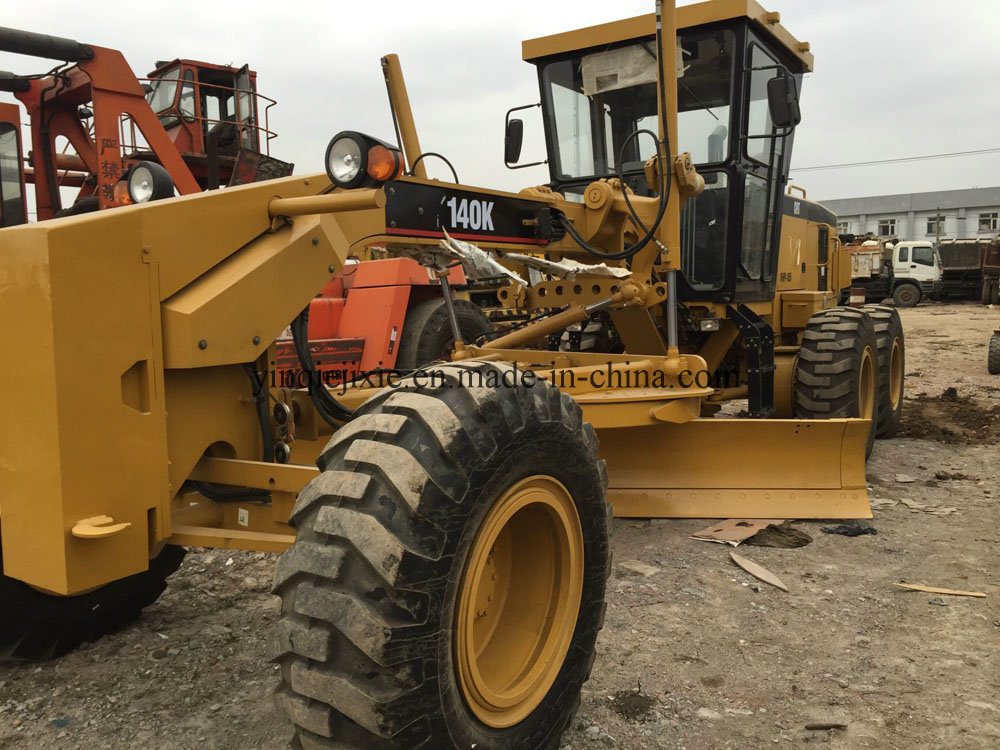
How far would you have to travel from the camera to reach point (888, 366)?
274 inches

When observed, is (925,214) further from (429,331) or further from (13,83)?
(13,83)

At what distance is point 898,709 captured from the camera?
9.39 ft

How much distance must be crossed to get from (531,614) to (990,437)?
662cm

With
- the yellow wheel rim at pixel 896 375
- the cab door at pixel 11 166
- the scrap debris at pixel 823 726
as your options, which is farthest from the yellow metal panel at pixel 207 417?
the cab door at pixel 11 166

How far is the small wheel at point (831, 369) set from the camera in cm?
585

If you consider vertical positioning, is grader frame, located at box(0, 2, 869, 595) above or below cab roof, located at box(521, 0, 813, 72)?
below

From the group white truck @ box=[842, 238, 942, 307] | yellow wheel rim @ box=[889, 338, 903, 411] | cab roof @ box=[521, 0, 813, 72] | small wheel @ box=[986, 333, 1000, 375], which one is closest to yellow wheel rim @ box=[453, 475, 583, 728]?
cab roof @ box=[521, 0, 813, 72]

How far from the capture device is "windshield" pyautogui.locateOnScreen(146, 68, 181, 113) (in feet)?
44.8

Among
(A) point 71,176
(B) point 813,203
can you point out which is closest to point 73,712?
(B) point 813,203

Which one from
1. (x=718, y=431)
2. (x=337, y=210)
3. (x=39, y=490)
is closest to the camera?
(x=39, y=490)

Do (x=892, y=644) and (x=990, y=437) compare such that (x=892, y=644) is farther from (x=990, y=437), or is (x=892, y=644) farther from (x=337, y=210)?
(x=990, y=437)

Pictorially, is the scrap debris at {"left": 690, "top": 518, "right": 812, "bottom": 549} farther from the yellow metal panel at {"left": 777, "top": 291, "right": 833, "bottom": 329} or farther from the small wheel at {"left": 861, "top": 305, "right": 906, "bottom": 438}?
the small wheel at {"left": 861, "top": 305, "right": 906, "bottom": 438}

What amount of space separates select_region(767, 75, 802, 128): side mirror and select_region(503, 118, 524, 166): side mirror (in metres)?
1.63

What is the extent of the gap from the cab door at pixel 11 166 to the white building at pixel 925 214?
2059 inches
